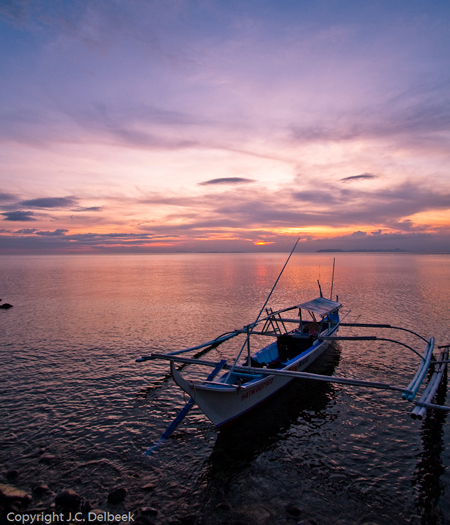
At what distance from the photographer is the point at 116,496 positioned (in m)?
8.49

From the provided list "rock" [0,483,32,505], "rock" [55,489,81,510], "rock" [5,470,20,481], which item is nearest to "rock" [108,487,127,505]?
"rock" [55,489,81,510]

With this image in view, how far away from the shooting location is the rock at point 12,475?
921 centimetres

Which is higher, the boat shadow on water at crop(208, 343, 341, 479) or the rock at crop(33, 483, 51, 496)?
the rock at crop(33, 483, 51, 496)

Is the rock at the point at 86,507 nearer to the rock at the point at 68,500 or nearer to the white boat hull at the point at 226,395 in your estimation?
the rock at the point at 68,500

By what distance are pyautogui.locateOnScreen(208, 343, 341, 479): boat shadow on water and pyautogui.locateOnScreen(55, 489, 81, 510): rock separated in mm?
3551

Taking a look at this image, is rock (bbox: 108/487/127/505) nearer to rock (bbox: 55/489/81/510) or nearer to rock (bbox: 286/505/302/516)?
rock (bbox: 55/489/81/510)

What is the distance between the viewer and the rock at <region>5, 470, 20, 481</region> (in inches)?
363

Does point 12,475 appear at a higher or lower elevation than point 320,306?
lower

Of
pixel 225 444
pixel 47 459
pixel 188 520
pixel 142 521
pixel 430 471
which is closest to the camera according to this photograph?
pixel 142 521

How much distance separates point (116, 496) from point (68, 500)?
1.15 meters

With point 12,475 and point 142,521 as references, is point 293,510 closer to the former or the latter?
point 142,521

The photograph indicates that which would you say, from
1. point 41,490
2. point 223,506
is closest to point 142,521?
point 223,506

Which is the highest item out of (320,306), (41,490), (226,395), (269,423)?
(320,306)

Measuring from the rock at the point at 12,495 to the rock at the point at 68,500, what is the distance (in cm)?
79
